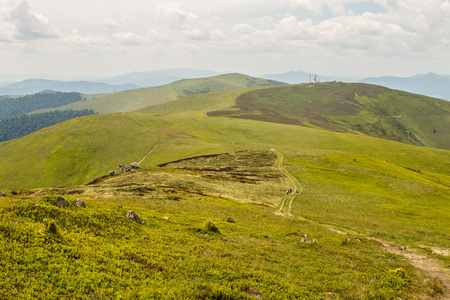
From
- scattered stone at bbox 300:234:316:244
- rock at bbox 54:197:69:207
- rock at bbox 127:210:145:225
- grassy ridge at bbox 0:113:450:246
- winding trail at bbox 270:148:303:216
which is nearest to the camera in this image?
rock at bbox 54:197:69:207

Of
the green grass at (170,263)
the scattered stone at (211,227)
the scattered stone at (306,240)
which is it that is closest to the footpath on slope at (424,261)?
the green grass at (170,263)

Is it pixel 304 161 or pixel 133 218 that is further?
pixel 304 161

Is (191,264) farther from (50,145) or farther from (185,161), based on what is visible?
(50,145)

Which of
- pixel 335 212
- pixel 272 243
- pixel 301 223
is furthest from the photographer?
pixel 335 212

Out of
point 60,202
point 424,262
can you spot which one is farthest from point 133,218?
point 424,262

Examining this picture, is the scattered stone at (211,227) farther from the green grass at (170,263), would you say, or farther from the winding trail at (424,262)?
the winding trail at (424,262)

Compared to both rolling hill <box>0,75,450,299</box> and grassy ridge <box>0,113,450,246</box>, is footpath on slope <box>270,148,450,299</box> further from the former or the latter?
→ grassy ridge <box>0,113,450,246</box>

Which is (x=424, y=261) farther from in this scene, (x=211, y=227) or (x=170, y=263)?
(x=170, y=263)

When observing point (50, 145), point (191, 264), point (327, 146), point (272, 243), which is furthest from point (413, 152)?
point (50, 145)

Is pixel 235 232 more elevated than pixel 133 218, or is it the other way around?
pixel 133 218

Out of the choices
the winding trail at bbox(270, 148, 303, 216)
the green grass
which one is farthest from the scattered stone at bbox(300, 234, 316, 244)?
the winding trail at bbox(270, 148, 303, 216)

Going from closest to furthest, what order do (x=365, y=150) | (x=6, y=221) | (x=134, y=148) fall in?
(x=6, y=221)
(x=134, y=148)
(x=365, y=150)

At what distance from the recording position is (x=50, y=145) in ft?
487

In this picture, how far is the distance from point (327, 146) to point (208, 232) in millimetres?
153589
